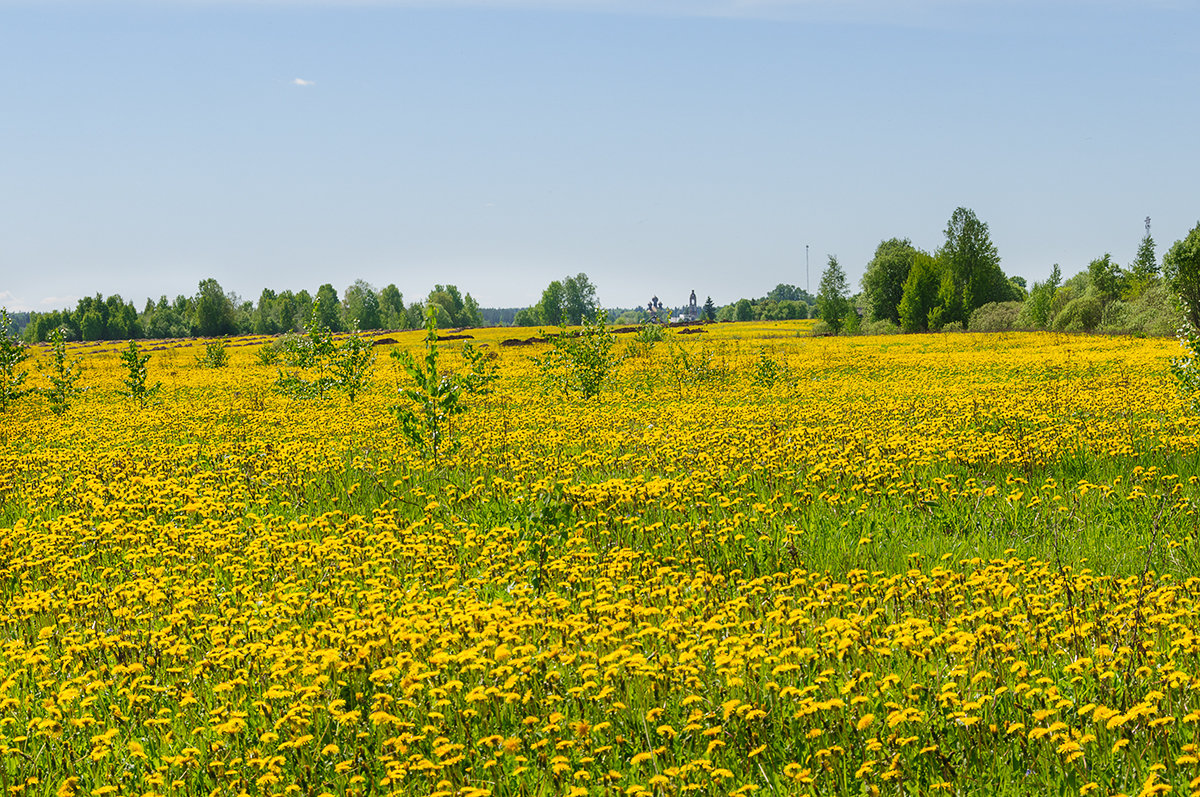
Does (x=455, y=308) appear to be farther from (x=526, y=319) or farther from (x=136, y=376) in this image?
(x=136, y=376)

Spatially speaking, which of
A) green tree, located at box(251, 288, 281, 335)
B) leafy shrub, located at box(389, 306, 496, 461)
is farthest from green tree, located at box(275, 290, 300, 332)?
leafy shrub, located at box(389, 306, 496, 461)

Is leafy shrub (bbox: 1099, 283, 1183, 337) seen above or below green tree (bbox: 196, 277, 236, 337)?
below

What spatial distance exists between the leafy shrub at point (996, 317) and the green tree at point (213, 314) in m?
99.9

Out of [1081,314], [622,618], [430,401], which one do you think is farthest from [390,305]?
[622,618]

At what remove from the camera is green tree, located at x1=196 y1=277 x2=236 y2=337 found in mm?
122688

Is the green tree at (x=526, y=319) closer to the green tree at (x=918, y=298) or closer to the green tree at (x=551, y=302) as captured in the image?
the green tree at (x=551, y=302)

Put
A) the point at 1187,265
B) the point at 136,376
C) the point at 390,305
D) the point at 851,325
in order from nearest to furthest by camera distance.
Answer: the point at 136,376 < the point at 1187,265 < the point at 851,325 < the point at 390,305

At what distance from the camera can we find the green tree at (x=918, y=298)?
71312 millimetres

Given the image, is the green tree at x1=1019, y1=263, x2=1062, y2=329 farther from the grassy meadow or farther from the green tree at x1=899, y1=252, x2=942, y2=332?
the grassy meadow

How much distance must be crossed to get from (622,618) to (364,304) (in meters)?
154

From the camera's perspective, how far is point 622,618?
16.0ft

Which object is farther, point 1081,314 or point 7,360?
point 1081,314

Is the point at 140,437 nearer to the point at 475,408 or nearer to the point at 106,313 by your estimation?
the point at 475,408

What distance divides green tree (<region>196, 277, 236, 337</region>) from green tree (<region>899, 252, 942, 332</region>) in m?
93.7
